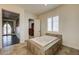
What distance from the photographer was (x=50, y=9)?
1.72 meters

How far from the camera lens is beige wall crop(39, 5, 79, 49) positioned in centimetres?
170

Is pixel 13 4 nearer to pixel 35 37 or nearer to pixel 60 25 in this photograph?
pixel 35 37

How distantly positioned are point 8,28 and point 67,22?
135 cm

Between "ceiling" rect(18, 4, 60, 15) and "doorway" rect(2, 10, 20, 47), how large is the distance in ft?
1.13

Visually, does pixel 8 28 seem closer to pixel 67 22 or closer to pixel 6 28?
pixel 6 28

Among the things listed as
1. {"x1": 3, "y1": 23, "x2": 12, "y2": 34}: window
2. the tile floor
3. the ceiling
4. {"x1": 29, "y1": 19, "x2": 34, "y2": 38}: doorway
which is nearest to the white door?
{"x1": 29, "y1": 19, "x2": 34, "y2": 38}: doorway

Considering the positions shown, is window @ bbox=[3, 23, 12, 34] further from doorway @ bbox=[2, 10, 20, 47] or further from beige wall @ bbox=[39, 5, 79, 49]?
beige wall @ bbox=[39, 5, 79, 49]

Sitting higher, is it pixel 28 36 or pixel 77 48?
pixel 28 36

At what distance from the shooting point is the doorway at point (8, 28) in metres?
1.62

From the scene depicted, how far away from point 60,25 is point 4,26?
1.26 metres

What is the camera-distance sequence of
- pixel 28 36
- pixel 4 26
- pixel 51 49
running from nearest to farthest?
pixel 51 49 < pixel 4 26 < pixel 28 36

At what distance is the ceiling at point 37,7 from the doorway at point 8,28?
1.13 ft

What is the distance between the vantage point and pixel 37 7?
5.45 ft
